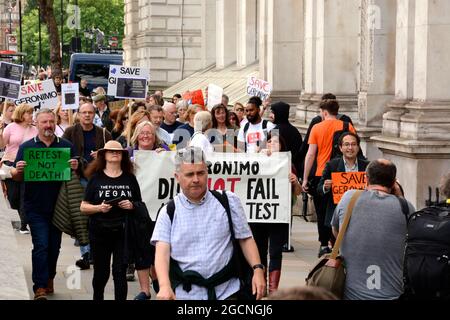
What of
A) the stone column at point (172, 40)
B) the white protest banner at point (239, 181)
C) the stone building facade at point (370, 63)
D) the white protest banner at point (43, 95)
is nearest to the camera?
the white protest banner at point (239, 181)

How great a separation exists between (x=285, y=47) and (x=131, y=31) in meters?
28.1

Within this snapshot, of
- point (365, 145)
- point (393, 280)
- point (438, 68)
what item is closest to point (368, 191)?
point (393, 280)

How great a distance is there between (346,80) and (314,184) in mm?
7660

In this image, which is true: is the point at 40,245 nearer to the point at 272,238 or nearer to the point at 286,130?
the point at 272,238

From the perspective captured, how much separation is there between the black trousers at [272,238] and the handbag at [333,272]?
3486 millimetres

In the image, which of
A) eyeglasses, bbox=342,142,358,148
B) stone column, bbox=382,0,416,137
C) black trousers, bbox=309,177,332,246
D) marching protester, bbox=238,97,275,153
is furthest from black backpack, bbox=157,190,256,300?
stone column, bbox=382,0,416,137

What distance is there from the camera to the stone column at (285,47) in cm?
2667

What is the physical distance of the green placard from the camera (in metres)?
12.4

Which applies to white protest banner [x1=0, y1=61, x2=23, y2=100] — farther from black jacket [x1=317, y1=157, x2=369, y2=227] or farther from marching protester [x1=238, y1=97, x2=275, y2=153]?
black jacket [x1=317, y1=157, x2=369, y2=227]

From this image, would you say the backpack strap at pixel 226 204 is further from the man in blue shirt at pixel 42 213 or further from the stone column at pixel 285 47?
the stone column at pixel 285 47

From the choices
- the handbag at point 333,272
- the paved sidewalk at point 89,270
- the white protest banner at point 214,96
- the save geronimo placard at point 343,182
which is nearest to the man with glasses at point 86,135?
the paved sidewalk at point 89,270

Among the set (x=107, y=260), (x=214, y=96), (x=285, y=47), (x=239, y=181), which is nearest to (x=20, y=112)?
(x=239, y=181)

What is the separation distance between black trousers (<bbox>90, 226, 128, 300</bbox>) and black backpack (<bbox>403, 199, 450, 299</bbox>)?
144 inches
